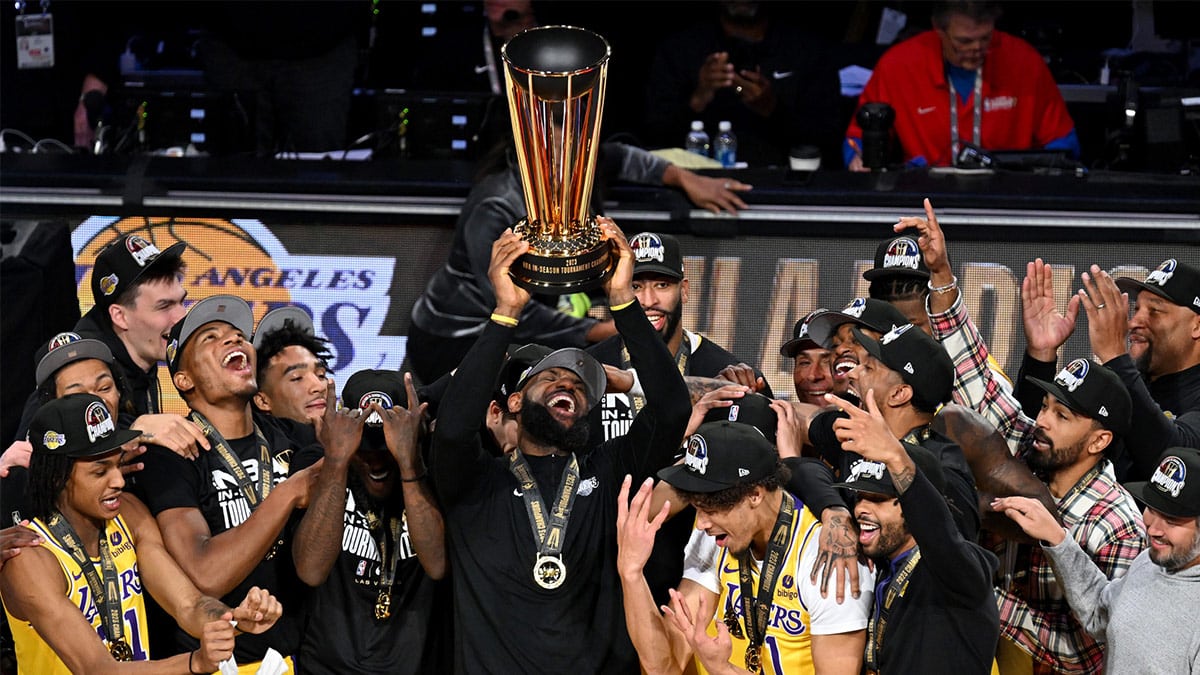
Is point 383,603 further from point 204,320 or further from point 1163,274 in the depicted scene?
point 1163,274

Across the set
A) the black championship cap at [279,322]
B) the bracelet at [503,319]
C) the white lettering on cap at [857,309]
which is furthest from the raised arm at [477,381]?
the white lettering on cap at [857,309]

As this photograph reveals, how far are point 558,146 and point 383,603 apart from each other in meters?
1.84

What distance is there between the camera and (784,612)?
18.1 feet

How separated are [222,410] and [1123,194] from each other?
163 inches

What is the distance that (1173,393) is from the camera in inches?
266

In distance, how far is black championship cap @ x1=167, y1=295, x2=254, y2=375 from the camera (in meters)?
6.26

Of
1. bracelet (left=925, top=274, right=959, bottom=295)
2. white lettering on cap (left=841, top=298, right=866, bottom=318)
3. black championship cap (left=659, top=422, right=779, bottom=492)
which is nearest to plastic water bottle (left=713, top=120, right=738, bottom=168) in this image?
bracelet (left=925, top=274, right=959, bottom=295)

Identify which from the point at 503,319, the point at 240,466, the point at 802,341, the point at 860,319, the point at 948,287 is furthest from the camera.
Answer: the point at 802,341

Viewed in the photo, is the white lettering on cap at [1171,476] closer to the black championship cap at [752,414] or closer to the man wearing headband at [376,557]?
the black championship cap at [752,414]

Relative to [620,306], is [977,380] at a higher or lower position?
lower

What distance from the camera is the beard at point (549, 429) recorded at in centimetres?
584

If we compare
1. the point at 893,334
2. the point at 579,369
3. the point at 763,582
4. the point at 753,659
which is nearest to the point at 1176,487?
the point at 893,334

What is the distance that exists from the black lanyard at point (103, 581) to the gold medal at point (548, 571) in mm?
1365

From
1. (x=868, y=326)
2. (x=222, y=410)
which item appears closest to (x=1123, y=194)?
(x=868, y=326)
